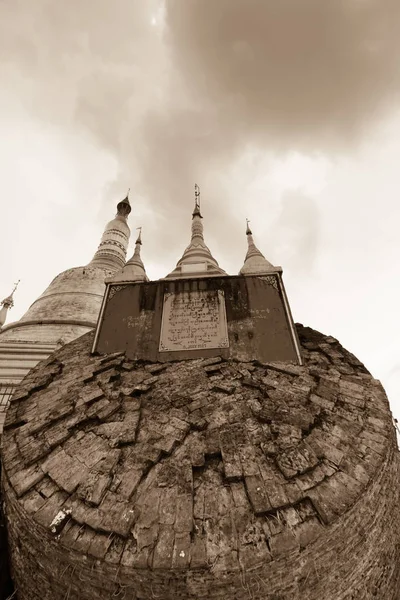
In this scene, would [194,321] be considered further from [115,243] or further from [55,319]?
[115,243]

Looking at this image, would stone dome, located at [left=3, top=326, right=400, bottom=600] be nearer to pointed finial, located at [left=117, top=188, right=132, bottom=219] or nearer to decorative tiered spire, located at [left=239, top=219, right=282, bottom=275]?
decorative tiered spire, located at [left=239, top=219, right=282, bottom=275]

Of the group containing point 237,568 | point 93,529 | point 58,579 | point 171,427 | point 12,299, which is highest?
point 12,299

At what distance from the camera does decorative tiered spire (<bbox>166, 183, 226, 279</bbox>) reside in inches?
327

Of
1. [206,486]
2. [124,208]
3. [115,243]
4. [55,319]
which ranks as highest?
[124,208]

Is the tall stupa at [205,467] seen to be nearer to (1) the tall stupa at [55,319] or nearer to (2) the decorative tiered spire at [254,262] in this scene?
(2) the decorative tiered spire at [254,262]

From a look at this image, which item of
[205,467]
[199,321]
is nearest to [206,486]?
[205,467]

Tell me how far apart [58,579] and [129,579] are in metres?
1.11

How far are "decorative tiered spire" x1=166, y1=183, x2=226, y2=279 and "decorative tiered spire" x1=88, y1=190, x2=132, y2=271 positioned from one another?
738 cm

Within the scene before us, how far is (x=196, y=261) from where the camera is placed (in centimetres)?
995

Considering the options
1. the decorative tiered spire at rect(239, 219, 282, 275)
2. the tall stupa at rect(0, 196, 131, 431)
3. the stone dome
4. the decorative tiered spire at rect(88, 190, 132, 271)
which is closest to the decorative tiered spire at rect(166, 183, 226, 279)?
the decorative tiered spire at rect(239, 219, 282, 275)

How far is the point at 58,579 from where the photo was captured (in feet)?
10.6

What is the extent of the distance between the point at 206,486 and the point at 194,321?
127 inches

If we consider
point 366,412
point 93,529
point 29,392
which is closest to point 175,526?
point 93,529

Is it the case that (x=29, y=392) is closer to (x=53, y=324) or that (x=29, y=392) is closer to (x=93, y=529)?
(x=93, y=529)
